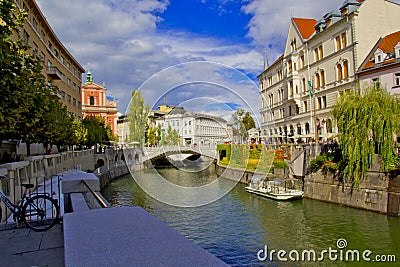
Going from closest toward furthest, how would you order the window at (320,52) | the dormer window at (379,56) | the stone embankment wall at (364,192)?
the stone embankment wall at (364,192)
the dormer window at (379,56)
the window at (320,52)

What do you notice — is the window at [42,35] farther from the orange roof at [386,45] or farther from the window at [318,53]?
the orange roof at [386,45]

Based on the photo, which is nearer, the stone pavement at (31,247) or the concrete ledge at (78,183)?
the stone pavement at (31,247)

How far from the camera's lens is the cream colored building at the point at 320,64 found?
3619 cm

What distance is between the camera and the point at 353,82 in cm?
3612

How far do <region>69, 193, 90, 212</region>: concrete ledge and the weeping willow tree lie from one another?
61.4 ft

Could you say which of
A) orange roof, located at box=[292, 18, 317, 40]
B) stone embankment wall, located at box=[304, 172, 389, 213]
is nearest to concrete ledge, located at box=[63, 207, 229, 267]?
stone embankment wall, located at box=[304, 172, 389, 213]

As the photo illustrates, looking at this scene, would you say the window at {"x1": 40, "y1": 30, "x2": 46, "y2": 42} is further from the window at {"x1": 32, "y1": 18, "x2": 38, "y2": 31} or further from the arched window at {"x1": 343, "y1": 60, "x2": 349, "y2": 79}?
the arched window at {"x1": 343, "y1": 60, "x2": 349, "y2": 79}

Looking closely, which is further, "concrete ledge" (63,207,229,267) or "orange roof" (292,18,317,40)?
"orange roof" (292,18,317,40)

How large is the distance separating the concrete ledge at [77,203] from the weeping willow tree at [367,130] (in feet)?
61.4

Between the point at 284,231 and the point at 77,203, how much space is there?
1298cm

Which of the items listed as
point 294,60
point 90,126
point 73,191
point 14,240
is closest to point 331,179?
point 73,191

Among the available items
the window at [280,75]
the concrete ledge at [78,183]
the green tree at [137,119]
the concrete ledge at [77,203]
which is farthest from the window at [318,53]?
the concrete ledge at [77,203]

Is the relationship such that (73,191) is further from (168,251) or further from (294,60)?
(294,60)

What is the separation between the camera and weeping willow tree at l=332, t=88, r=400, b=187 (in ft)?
66.8
